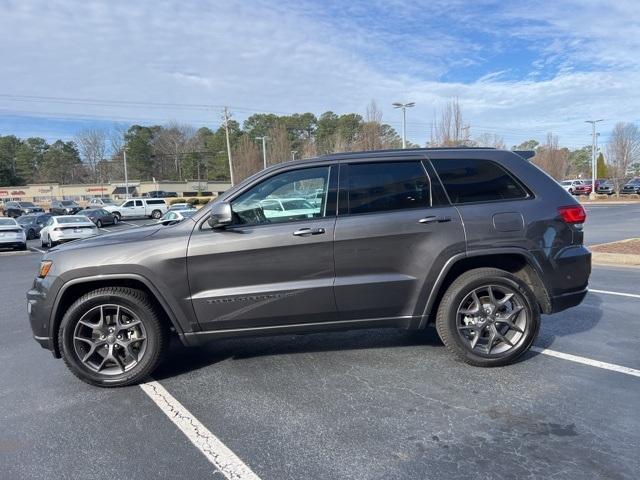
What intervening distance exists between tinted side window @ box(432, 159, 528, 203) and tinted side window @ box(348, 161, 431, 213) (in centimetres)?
21

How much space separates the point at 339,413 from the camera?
3.38 metres

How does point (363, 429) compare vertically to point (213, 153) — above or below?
below

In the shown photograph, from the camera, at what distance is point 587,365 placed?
4.13 metres

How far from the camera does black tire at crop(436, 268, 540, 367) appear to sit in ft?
13.2

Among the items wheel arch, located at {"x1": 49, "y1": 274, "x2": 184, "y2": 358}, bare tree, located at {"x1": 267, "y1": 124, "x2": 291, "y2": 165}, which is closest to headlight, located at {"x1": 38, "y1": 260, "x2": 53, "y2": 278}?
wheel arch, located at {"x1": 49, "y1": 274, "x2": 184, "y2": 358}

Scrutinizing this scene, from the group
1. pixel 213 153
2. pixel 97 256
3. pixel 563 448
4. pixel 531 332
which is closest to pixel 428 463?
pixel 563 448

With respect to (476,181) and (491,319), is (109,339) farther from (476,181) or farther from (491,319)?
(476,181)

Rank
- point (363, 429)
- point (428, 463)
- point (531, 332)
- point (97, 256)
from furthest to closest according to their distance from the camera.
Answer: point (531, 332) < point (97, 256) < point (363, 429) < point (428, 463)

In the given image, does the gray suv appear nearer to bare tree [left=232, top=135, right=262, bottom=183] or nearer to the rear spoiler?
the rear spoiler

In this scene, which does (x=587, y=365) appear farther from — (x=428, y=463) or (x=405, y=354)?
(x=428, y=463)

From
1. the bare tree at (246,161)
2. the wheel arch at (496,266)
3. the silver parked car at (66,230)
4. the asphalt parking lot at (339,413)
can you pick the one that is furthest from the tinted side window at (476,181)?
the bare tree at (246,161)

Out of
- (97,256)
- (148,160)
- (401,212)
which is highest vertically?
(148,160)

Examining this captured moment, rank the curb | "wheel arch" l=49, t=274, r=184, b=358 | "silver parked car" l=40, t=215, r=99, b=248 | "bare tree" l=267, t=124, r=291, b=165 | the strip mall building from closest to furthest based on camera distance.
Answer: "wheel arch" l=49, t=274, r=184, b=358 → the curb → "silver parked car" l=40, t=215, r=99, b=248 → "bare tree" l=267, t=124, r=291, b=165 → the strip mall building

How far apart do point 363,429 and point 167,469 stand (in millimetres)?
1252
